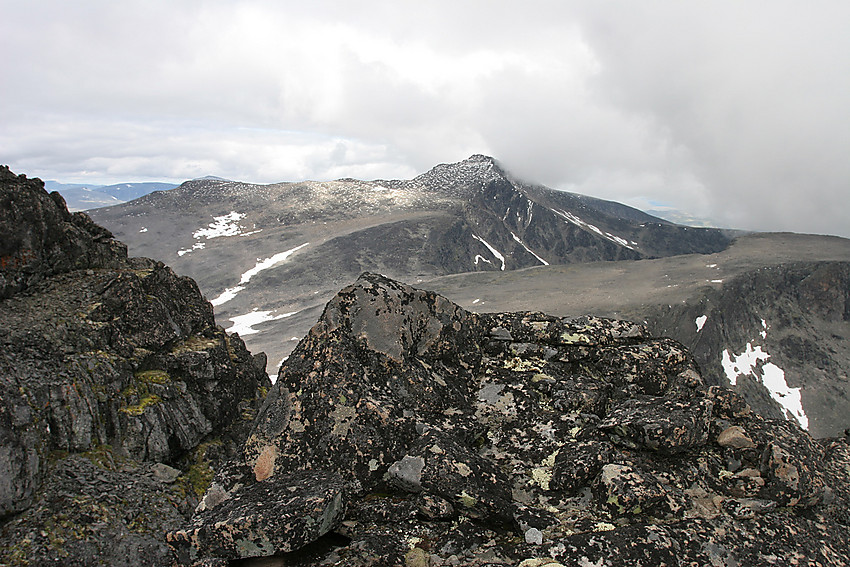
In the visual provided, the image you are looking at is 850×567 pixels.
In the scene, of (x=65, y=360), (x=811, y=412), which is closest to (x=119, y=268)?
(x=65, y=360)

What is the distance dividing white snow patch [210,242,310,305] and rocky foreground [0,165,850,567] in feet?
417

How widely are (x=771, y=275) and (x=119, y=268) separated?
173m

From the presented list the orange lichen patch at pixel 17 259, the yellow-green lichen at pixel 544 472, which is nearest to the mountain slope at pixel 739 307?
the orange lichen patch at pixel 17 259

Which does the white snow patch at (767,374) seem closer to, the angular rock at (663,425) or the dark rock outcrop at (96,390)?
the dark rock outcrop at (96,390)

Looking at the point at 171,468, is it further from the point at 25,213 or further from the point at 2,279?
the point at 25,213

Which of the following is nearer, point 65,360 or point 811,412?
point 65,360

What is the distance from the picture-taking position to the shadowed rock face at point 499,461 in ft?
18.0

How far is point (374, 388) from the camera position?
7461 mm

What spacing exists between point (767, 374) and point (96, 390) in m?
145

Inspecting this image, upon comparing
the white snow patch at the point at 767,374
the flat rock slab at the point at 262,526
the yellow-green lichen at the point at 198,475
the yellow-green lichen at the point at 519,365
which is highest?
the yellow-green lichen at the point at 519,365

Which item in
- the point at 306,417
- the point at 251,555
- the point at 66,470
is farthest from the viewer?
the point at 66,470

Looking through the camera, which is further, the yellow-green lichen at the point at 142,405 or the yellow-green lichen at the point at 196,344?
the yellow-green lichen at the point at 196,344

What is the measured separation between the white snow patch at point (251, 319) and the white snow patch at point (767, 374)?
112053 millimetres

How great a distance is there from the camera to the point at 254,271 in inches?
6093
